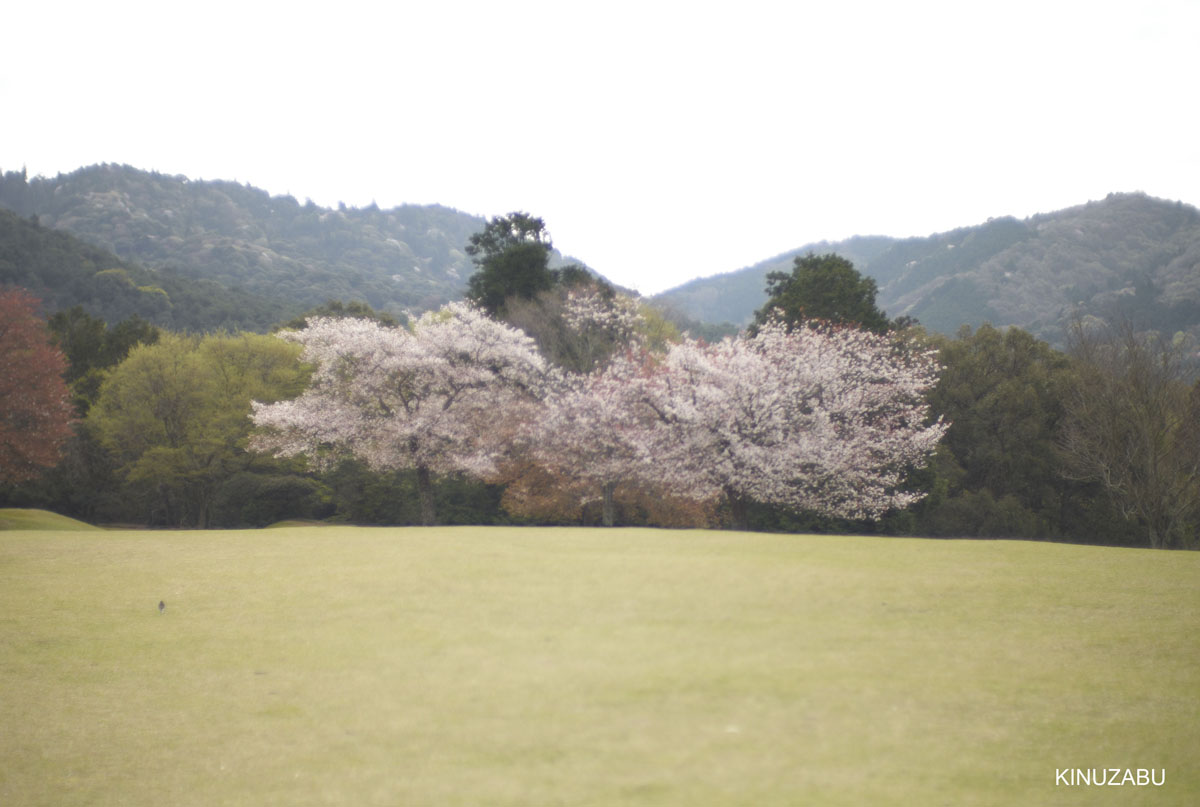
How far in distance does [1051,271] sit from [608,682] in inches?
4650

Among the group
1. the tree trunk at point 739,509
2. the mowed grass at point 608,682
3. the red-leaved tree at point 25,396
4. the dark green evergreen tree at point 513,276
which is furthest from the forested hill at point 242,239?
the mowed grass at point 608,682

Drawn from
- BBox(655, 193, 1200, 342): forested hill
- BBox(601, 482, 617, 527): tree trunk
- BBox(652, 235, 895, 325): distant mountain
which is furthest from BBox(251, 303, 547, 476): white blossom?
BBox(652, 235, 895, 325): distant mountain

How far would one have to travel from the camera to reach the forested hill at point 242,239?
136 meters

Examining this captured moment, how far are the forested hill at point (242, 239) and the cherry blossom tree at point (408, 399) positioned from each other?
8714cm

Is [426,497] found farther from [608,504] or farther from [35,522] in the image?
[35,522]

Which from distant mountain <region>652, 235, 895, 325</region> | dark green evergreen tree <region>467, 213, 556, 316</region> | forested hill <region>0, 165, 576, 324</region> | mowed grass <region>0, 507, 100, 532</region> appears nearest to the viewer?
mowed grass <region>0, 507, 100, 532</region>

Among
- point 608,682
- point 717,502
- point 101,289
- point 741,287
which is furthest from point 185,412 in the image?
point 741,287

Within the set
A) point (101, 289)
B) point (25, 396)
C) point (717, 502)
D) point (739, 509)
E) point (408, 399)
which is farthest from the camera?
point (101, 289)

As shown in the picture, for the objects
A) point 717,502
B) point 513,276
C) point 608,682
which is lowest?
point 608,682

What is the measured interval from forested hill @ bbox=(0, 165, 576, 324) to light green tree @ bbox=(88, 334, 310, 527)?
72644 mm

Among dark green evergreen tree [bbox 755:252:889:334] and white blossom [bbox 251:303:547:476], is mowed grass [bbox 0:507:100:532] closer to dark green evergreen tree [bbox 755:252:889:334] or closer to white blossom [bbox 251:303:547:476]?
white blossom [bbox 251:303:547:476]

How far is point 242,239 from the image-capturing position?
167875 millimetres

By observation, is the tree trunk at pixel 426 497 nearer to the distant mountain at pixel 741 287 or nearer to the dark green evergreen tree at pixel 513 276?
the dark green evergreen tree at pixel 513 276

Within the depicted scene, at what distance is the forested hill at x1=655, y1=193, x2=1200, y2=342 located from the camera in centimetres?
9194
